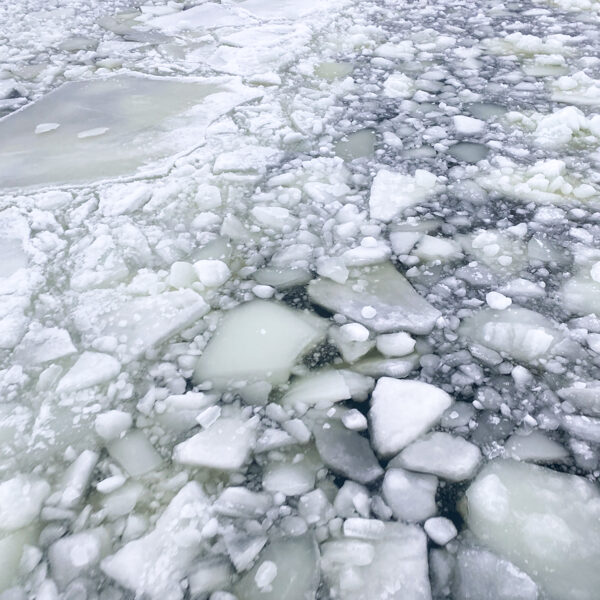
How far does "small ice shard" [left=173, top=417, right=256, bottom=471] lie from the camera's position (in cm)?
119

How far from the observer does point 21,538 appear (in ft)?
3.59

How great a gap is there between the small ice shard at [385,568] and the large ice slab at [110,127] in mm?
1691

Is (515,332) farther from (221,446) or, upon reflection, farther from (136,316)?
(136,316)

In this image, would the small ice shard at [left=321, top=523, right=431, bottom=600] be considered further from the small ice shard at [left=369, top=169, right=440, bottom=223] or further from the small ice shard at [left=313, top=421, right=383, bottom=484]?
the small ice shard at [left=369, top=169, right=440, bottom=223]

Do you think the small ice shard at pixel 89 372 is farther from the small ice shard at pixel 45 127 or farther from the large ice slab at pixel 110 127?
the small ice shard at pixel 45 127

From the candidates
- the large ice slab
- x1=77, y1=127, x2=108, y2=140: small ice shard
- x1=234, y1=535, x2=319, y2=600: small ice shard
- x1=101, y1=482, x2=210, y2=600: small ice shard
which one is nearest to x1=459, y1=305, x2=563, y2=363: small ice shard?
x1=234, y1=535, x2=319, y2=600: small ice shard

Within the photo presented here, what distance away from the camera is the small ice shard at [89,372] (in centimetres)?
137

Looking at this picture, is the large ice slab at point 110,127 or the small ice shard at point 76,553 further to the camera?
the large ice slab at point 110,127

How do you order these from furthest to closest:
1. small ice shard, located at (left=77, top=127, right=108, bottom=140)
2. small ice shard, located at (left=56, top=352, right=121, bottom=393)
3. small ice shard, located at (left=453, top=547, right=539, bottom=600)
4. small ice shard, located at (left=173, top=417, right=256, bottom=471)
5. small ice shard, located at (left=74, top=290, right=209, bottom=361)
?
small ice shard, located at (left=77, top=127, right=108, bottom=140) < small ice shard, located at (left=74, top=290, right=209, bottom=361) < small ice shard, located at (left=56, top=352, right=121, bottom=393) < small ice shard, located at (left=173, top=417, right=256, bottom=471) < small ice shard, located at (left=453, top=547, right=539, bottom=600)

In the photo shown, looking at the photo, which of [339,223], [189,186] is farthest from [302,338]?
[189,186]

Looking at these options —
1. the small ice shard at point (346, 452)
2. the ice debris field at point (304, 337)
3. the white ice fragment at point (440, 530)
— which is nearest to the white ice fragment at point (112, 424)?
the ice debris field at point (304, 337)

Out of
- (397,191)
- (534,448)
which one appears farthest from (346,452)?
(397,191)

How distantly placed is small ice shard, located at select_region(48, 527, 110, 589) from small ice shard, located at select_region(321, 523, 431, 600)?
17.2 inches

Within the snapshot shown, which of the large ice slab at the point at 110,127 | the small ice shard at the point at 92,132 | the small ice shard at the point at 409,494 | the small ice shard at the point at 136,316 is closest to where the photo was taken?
the small ice shard at the point at 409,494
